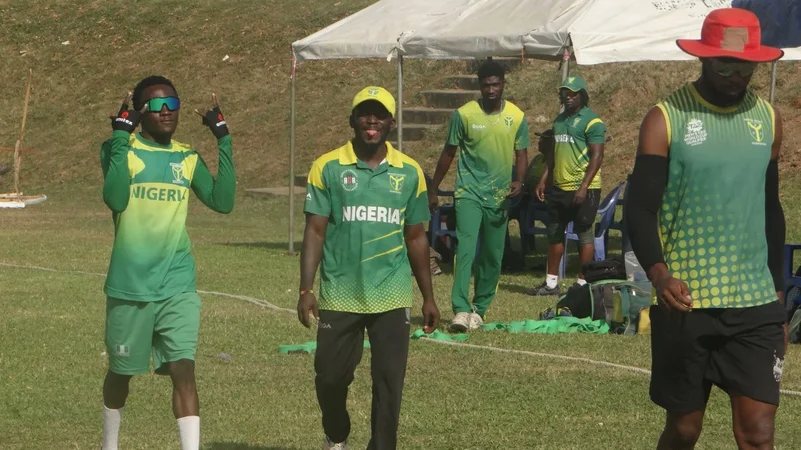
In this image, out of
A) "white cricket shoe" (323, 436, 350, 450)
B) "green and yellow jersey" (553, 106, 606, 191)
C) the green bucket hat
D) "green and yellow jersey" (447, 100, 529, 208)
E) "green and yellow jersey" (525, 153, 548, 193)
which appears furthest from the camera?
"green and yellow jersey" (525, 153, 548, 193)

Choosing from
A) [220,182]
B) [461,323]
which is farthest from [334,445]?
[461,323]

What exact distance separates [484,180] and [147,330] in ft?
18.0

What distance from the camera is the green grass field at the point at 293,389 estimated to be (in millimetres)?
7832

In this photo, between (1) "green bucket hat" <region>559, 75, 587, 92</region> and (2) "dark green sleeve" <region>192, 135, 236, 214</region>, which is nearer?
(2) "dark green sleeve" <region>192, 135, 236, 214</region>

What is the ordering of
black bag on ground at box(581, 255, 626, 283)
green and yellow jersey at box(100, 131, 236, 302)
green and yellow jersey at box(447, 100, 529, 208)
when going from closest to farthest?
green and yellow jersey at box(100, 131, 236, 302)
green and yellow jersey at box(447, 100, 529, 208)
black bag on ground at box(581, 255, 626, 283)

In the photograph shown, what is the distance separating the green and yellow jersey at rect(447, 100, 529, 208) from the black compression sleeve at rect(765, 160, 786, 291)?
239 inches

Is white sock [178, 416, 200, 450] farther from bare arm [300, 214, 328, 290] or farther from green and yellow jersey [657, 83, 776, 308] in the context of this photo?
green and yellow jersey [657, 83, 776, 308]

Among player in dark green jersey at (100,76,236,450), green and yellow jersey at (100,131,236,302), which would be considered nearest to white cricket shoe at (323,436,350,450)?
Result: player in dark green jersey at (100,76,236,450)

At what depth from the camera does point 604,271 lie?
12727mm

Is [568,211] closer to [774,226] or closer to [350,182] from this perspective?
[350,182]

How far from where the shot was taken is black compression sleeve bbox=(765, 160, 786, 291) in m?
5.64

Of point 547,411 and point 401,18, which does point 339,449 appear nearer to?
point 547,411

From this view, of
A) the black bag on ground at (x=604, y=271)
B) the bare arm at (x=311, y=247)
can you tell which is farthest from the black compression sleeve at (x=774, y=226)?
the black bag on ground at (x=604, y=271)

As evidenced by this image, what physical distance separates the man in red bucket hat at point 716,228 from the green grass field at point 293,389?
2.10 meters
